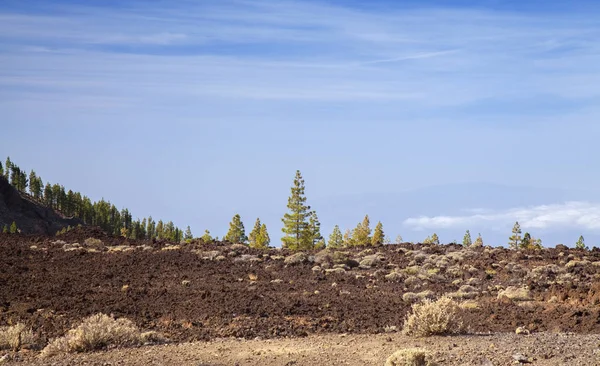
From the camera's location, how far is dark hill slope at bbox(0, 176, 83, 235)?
140 metres

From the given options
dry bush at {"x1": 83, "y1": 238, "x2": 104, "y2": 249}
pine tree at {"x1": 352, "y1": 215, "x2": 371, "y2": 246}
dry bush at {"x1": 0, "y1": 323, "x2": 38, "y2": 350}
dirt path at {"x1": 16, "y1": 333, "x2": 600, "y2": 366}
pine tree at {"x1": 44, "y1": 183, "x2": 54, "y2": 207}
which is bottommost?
dirt path at {"x1": 16, "y1": 333, "x2": 600, "y2": 366}

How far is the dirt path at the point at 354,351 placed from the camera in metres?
12.5

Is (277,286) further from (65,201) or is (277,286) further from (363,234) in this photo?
(65,201)

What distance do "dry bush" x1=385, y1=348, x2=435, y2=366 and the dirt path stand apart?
0.57m

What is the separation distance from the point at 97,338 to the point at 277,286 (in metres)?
11.0

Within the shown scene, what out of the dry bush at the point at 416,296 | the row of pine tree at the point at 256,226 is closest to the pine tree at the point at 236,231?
the row of pine tree at the point at 256,226

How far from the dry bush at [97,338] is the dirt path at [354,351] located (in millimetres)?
477

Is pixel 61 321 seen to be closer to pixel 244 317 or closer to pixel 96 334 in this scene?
pixel 96 334

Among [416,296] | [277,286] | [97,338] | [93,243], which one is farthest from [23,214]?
[97,338]

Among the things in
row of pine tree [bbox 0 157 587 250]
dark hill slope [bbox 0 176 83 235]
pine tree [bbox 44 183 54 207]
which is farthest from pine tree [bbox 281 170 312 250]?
pine tree [bbox 44 183 54 207]

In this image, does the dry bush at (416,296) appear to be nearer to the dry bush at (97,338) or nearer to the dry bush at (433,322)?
the dry bush at (433,322)

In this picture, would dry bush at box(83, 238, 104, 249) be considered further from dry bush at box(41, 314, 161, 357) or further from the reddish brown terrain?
dry bush at box(41, 314, 161, 357)

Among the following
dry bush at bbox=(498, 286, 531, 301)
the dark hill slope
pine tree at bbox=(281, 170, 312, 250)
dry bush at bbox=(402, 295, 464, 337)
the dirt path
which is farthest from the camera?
the dark hill slope

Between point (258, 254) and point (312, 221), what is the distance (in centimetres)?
4235
